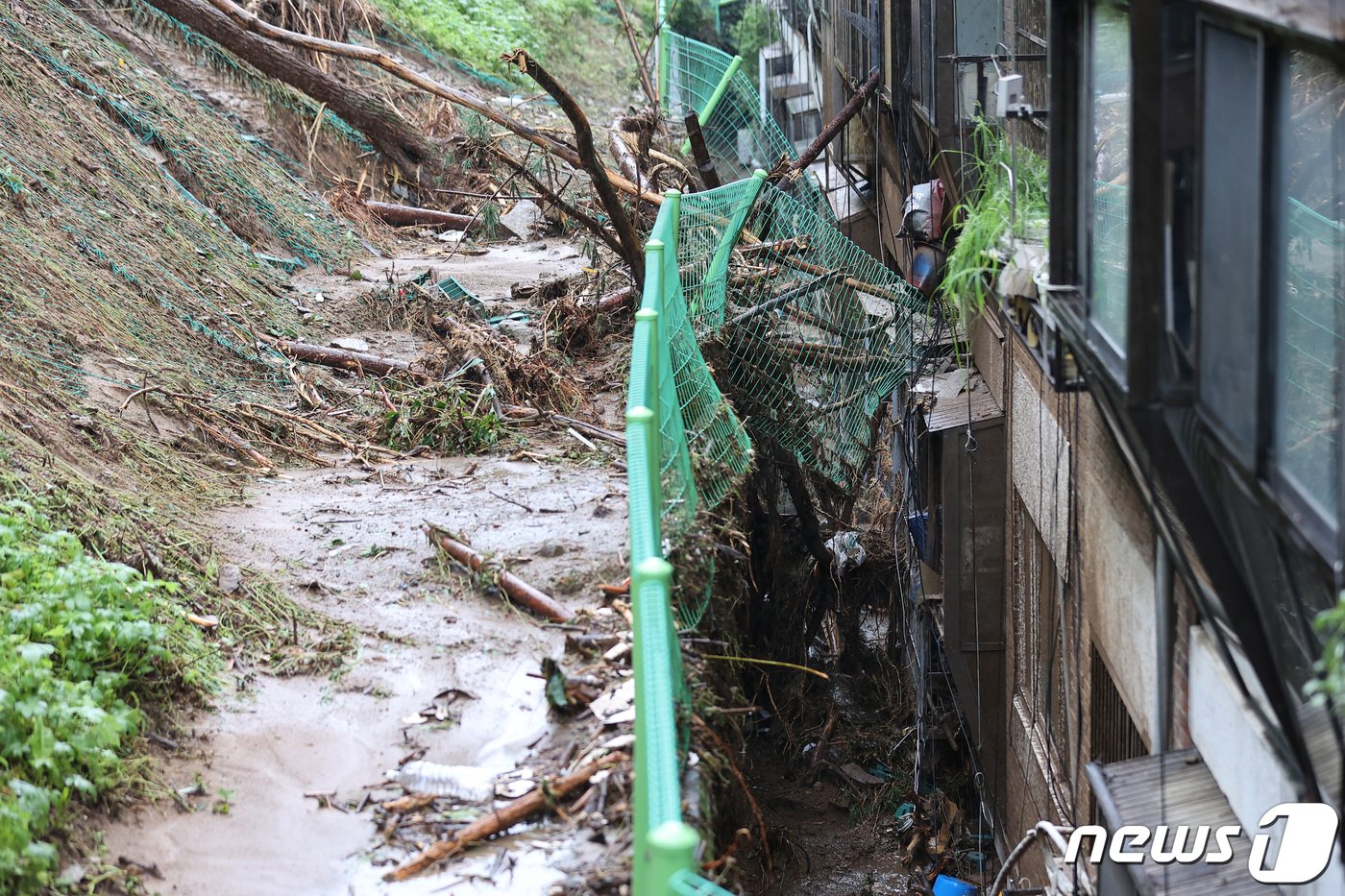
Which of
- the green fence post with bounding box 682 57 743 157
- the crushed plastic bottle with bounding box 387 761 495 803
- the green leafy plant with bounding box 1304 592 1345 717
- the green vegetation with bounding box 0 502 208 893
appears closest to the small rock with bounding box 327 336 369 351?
the green vegetation with bounding box 0 502 208 893

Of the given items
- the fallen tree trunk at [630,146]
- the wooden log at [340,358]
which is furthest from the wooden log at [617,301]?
the wooden log at [340,358]

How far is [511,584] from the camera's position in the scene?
19.8 ft

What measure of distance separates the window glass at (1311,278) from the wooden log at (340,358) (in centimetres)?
710

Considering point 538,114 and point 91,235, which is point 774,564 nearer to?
point 91,235

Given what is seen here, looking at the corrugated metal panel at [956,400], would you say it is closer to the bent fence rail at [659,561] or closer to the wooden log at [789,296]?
the wooden log at [789,296]

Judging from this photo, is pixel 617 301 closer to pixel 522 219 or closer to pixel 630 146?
pixel 630 146

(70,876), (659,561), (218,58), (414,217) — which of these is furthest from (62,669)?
(218,58)

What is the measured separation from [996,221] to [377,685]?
142 inches

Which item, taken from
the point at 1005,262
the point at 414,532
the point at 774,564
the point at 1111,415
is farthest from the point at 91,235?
the point at 1111,415

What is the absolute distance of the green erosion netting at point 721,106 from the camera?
15508mm

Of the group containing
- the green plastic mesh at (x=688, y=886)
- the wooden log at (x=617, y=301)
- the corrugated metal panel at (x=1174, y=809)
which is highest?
the wooden log at (x=617, y=301)

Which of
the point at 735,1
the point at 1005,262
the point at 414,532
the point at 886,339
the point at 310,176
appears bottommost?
the point at 414,532

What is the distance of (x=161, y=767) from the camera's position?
15.9 feet

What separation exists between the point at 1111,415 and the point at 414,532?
379cm
